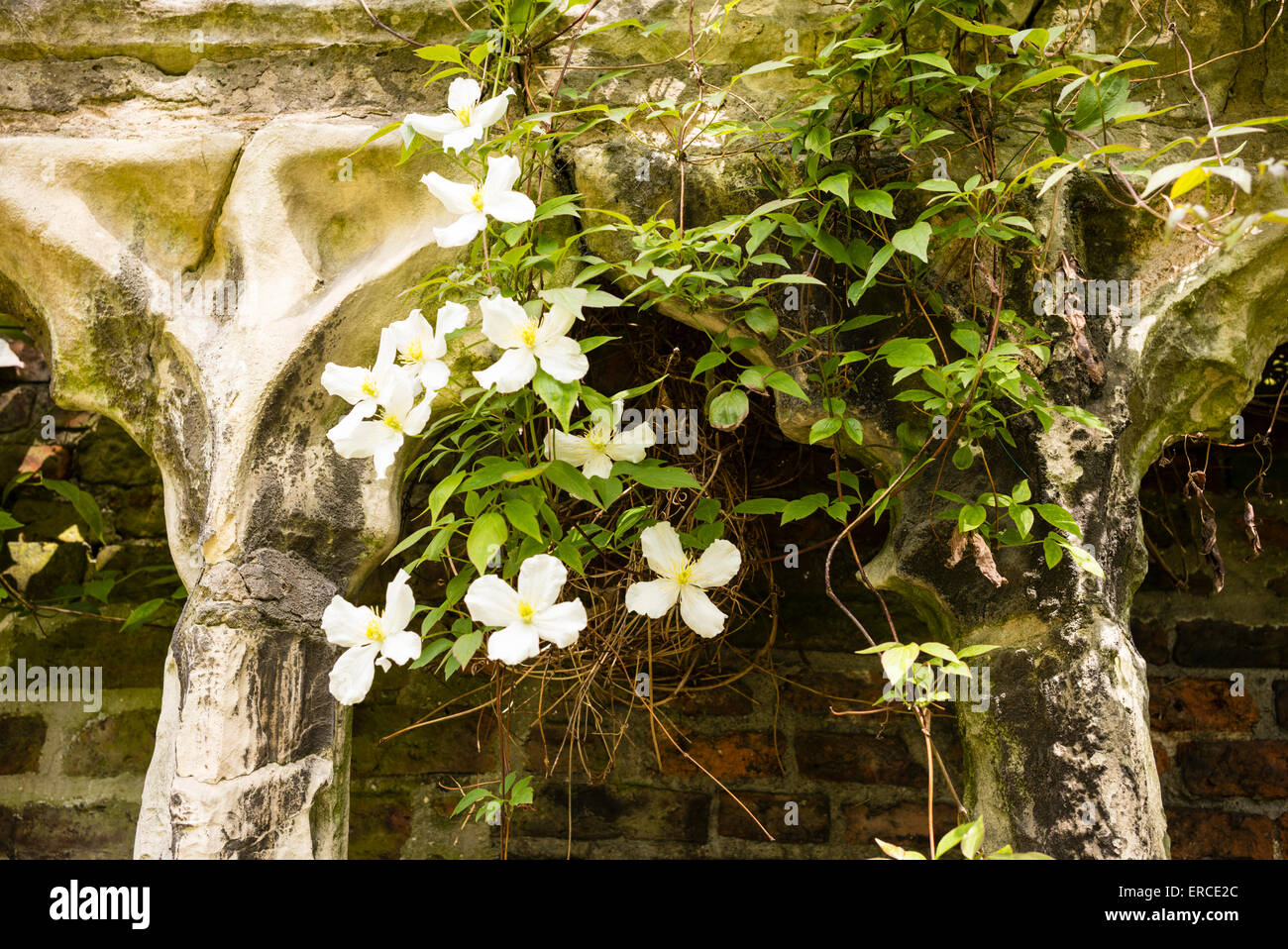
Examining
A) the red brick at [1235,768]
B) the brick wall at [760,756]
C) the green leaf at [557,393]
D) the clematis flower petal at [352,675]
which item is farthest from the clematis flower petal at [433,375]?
the red brick at [1235,768]

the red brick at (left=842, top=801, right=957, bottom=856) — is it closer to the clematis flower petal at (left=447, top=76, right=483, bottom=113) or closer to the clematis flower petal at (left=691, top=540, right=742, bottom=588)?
the clematis flower petal at (left=691, top=540, right=742, bottom=588)

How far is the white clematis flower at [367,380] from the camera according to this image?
3.61ft

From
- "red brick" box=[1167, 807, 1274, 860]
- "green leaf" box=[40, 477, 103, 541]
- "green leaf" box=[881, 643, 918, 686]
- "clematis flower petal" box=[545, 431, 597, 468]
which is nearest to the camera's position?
"green leaf" box=[881, 643, 918, 686]

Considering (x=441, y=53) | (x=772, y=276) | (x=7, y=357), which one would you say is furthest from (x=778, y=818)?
(x=7, y=357)

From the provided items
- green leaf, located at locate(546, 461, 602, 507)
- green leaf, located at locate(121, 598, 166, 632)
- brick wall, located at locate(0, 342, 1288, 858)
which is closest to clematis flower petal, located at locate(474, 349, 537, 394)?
green leaf, located at locate(546, 461, 602, 507)

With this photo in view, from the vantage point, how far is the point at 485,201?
3.55 ft

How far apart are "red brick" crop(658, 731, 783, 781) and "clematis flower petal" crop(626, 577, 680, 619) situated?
2.89 feet

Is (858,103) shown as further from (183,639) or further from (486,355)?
(183,639)

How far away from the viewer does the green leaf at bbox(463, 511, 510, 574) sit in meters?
1.05

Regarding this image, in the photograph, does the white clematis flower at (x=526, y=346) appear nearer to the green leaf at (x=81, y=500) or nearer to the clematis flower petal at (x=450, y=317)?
the clematis flower petal at (x=450, y=317)

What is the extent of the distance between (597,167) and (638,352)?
1.46 feet

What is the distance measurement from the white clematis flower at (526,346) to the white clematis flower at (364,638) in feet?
0.88

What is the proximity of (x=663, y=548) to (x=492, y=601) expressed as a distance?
224 mm
